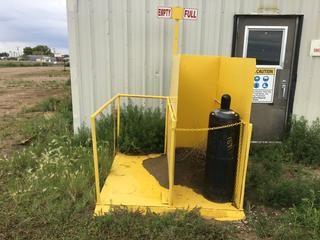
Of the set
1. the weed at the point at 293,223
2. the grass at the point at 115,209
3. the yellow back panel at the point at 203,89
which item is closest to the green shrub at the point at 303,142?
the grass at the point at 115,209

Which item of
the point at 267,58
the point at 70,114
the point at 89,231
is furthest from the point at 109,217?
the point at 70,114

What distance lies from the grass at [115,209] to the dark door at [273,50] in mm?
525

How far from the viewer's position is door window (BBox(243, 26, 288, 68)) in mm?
5664

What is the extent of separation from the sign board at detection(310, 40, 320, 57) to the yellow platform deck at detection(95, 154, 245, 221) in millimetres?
3290

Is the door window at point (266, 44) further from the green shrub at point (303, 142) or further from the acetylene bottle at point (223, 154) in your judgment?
the acetylene bottle at point (223, 154)

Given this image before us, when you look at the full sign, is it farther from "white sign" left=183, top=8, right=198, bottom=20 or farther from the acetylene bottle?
the acetylene bottle

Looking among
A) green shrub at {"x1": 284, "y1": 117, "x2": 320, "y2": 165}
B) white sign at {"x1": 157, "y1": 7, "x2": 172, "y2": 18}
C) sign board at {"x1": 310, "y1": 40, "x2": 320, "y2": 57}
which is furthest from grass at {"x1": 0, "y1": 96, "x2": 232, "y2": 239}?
sign board at {"x1": 310, "y1": 40, "x2": 320, "y2": 57}

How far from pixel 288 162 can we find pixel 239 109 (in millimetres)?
2014

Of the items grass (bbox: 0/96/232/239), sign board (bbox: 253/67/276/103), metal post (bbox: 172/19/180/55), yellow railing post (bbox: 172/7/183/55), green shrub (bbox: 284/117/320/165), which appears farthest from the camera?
sign board (bbox: 253/67/276/103)

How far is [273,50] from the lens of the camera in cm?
573

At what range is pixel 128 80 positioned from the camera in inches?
232

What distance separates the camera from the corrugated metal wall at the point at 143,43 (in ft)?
18.3

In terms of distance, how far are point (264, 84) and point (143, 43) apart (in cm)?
224

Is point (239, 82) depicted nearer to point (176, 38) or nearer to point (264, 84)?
point (176, 38)
